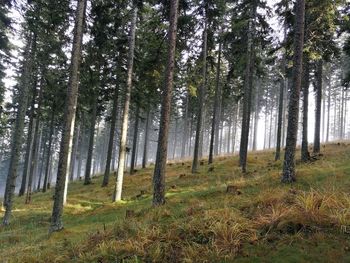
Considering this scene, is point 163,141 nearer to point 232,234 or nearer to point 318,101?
point 232,234

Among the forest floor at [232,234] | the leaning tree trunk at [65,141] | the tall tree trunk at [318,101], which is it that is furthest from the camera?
the tall tree trunk at [318,101]

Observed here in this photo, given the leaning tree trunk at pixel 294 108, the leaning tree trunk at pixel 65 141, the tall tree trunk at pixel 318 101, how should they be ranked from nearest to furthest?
the leaning tree trunk at pixel 294 108 → the leaning tree trunk at pixel 65 141 → the tall tree trunk at pixel 318 101

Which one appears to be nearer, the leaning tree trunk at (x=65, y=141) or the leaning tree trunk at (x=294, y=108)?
the leaning tree trunk at (x=294, y=108)

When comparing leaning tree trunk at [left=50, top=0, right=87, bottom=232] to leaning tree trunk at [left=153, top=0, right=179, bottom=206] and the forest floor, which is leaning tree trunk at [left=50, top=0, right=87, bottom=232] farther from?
leaning tree trunk at [left=153, top=0, right=179, bottom=206]

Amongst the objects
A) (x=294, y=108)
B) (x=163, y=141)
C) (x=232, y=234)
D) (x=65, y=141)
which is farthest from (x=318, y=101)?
(x=232, y=234)

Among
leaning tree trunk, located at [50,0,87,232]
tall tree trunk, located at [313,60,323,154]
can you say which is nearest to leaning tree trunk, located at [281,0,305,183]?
leaning tree trunk, located at [50,0,87,232]

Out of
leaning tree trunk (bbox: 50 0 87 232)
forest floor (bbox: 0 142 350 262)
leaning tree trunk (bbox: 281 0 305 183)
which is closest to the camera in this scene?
forest floor (bbox: 0 142 350 262)

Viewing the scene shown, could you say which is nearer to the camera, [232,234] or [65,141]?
[232,234]

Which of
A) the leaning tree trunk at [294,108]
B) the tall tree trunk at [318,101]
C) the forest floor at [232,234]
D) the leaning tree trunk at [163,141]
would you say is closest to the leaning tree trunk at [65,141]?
the forest floor at [232,234]

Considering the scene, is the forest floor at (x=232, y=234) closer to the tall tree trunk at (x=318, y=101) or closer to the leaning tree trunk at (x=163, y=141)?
the leaning tree trunk at (x=163, y=141)

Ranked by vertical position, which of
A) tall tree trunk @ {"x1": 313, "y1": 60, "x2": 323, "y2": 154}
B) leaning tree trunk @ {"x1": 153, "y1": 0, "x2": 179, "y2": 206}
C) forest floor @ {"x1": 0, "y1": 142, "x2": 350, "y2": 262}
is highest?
tall tree trunk @ {"x1": 313, "y1": 60, "x2": 323, "y2": 154}

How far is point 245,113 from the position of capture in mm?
22484

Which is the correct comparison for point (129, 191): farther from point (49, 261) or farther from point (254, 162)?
point (49, 261)

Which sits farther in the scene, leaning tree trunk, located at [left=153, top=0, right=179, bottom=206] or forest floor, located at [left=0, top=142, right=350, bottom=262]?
leaning tree trunk, located at [left=153, top=0, right=179, bottom=206]
